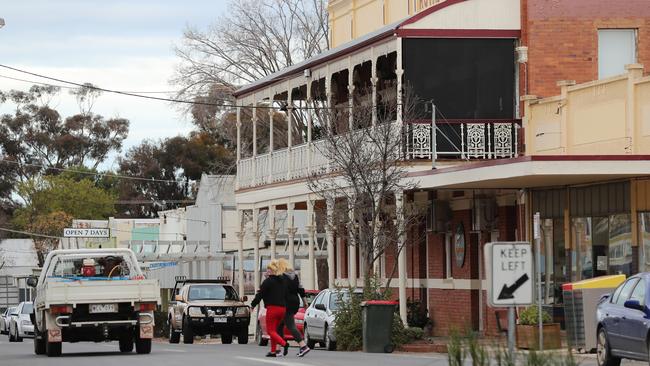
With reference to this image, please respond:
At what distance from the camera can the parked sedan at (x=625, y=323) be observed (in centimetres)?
2062

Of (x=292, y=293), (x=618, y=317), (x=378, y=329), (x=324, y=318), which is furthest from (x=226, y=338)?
(x=618, y=317)

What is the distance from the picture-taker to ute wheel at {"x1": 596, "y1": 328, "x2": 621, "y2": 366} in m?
22.3

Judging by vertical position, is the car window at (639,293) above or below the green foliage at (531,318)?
above

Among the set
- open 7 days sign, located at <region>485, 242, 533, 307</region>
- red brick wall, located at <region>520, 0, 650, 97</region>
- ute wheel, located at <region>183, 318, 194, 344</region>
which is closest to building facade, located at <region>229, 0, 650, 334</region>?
red brick wall, located at <region>520, 0, 650, 97</region>

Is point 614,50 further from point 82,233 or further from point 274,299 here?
point 82,233

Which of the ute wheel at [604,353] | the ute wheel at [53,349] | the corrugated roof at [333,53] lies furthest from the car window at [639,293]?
the corrugated roof at [333,53]

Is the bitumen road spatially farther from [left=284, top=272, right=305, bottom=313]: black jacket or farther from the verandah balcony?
the verandah balcony

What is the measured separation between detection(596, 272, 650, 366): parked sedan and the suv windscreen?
17268 millimetres

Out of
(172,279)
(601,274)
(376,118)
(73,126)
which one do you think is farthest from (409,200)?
(73,126)

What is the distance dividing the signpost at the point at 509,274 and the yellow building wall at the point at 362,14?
76.1 feet

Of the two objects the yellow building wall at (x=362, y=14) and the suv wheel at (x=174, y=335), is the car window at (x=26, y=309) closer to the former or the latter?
the suv wheel at (x=174, y=335)

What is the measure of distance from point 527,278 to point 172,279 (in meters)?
49.8

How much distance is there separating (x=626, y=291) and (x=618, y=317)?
55 centimetres

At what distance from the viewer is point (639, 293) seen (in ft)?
69.9
